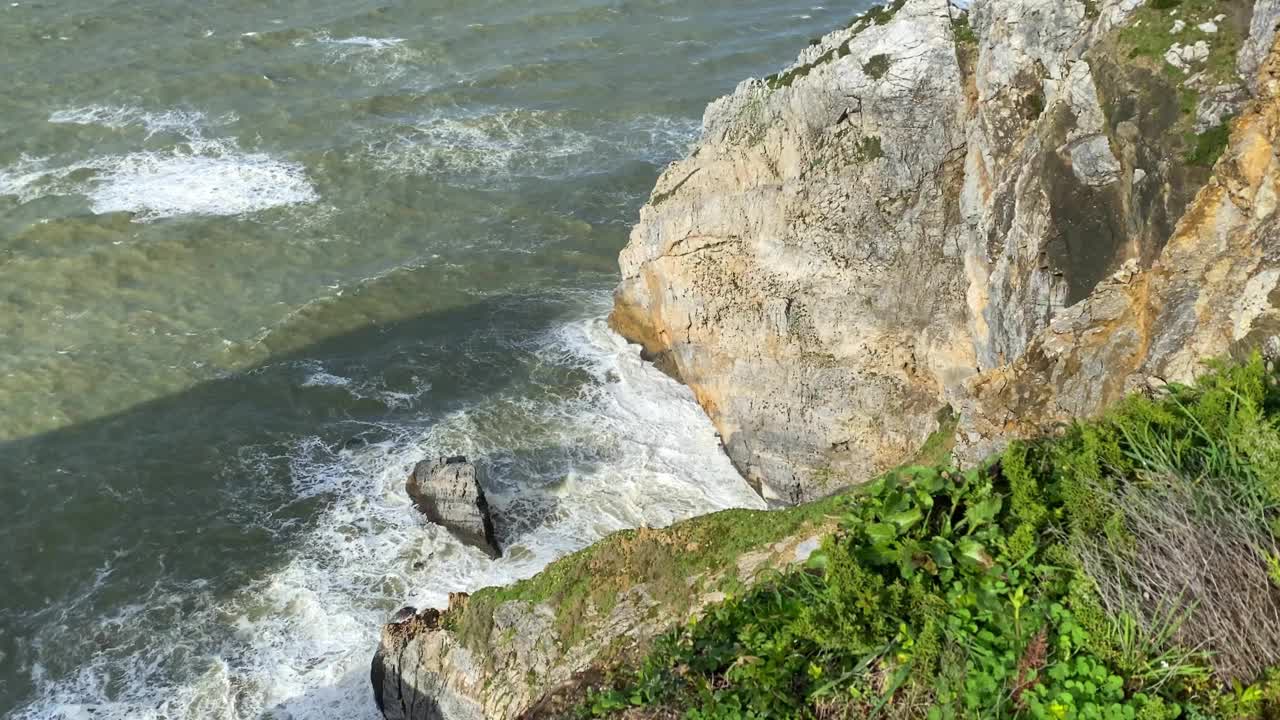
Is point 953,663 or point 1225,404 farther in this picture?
point 1225,404

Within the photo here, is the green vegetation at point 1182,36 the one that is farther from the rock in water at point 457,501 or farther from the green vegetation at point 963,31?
the rock in water at point 457,501

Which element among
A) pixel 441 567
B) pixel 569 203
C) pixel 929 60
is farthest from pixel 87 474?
pixel 929 60

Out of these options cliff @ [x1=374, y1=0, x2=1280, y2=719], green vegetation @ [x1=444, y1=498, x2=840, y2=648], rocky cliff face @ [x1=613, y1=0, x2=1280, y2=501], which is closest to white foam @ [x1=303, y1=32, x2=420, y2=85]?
cliff @ [x1=374, y1=0, x2=1280, y2=719]

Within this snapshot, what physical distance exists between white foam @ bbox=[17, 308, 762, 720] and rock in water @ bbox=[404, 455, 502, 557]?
1.13 ft

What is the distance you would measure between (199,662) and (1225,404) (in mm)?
17334

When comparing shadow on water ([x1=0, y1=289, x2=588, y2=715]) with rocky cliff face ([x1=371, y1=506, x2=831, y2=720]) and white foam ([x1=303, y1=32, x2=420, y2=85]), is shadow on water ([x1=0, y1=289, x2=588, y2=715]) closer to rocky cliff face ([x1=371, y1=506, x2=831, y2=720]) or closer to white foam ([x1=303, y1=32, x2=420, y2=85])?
rocky cliff face ([x1=371, y1=506, x2=831, y2=720])

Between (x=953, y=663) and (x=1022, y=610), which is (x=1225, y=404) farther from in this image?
(x=953, y=663)

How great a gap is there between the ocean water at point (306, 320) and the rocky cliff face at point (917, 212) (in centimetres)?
277

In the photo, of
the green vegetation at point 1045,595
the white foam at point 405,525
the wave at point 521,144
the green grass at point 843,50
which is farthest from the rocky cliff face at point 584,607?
the wave at point 521,144

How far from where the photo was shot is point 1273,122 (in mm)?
12039

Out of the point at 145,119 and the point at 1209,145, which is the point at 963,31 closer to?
the point at 1209,145

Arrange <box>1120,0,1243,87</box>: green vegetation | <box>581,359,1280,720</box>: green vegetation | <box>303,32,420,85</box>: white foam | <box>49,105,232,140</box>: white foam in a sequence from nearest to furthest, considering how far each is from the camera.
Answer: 1. <box>581,359,1280,720</box>: green vegetation
2. <box>1120,0,1243,87</box>: green vegetation
3. <box>49,105,232,140</box>: white foam
4. <box>303,32,420,85</box>: white foam

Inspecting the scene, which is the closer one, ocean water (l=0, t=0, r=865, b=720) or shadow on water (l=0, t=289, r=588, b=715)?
ocean water (l=0, t=0, r=865, b=720)

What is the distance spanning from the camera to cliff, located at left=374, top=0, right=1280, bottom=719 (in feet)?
40.9
